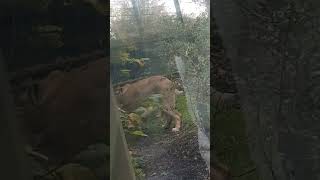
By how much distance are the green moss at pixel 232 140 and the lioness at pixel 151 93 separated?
103 millimetres

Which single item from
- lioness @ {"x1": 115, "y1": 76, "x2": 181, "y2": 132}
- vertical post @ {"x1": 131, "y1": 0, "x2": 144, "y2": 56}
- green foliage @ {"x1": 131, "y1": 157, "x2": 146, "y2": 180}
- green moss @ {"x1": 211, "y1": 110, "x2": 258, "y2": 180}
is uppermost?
vertical post @ {"x1": 131, "y1": 0, "x2": 144, "y2": 56}

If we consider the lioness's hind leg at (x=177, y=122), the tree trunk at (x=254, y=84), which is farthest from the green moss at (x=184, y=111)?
the tree trunk at (x=254, y=84)

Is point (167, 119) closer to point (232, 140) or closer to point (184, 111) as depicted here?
point (184, 111)

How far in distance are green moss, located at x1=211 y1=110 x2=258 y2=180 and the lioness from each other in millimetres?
103

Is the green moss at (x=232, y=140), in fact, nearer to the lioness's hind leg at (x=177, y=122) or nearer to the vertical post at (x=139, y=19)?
the lioness's hind leg at (x=177, y=122)

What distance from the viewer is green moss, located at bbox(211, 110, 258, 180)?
109 centimetres

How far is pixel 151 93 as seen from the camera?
109 cm

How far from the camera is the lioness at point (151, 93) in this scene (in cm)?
108
